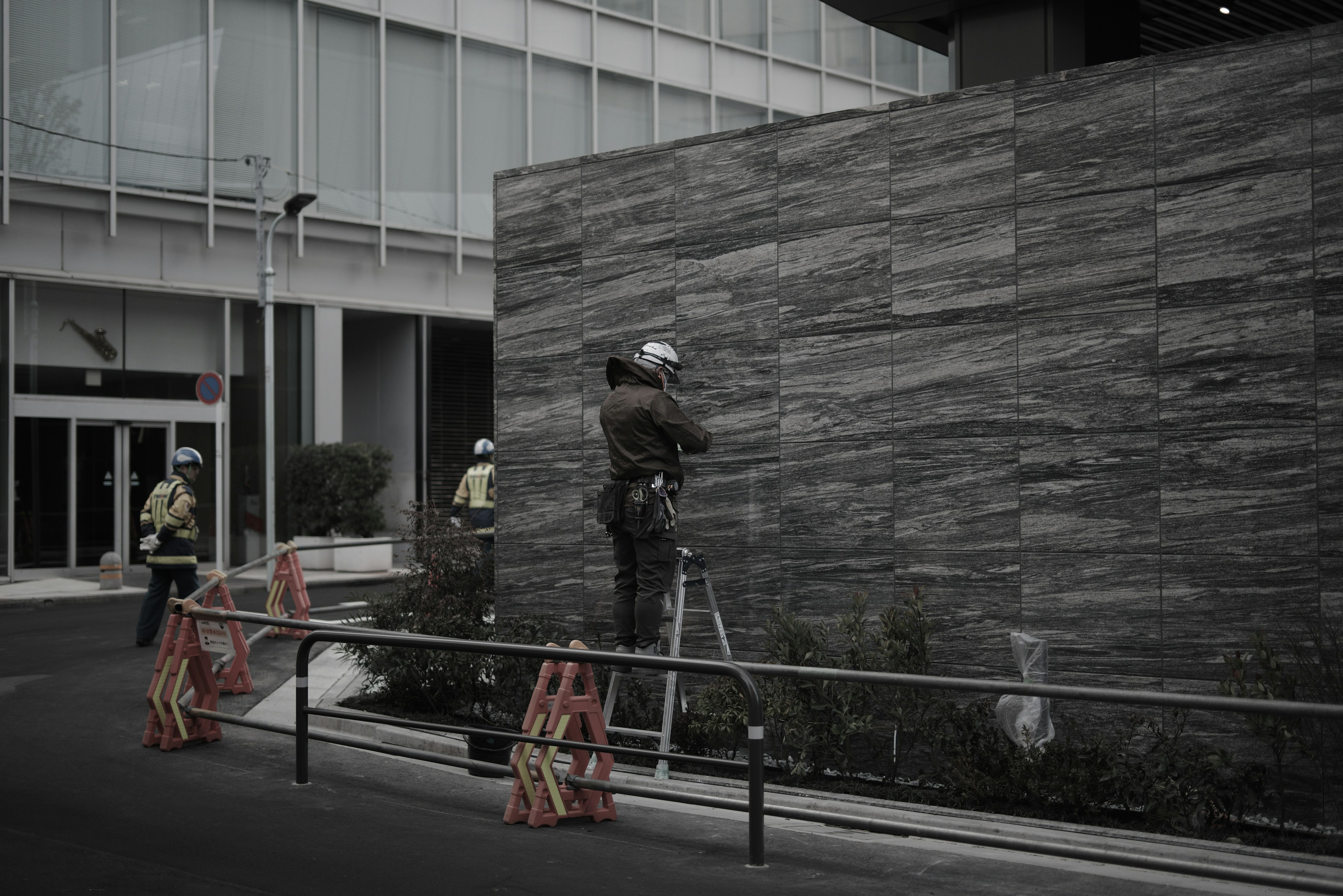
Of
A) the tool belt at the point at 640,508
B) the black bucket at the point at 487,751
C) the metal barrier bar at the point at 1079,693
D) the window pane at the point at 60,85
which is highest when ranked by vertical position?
the window pane at the point at 60,85

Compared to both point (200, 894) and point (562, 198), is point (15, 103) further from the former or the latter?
point (200, 894)

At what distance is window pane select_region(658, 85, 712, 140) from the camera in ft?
96.5

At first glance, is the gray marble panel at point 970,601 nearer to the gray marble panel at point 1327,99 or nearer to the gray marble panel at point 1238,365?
the gray marble panel at point 1238,365

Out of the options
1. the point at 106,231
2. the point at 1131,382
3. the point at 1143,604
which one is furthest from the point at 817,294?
the point at 106,231

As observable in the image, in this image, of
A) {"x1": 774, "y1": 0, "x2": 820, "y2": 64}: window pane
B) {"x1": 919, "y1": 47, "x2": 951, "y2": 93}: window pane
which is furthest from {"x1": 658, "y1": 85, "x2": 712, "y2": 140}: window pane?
{"x1": 919, "y1": 47, "x2": 951, "y2": 93}: window pane

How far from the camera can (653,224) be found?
9.70 m

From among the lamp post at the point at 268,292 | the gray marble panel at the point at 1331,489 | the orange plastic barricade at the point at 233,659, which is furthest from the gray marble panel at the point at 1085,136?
the lamp post at the point at 268,292

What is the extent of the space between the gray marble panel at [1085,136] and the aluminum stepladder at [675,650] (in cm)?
315

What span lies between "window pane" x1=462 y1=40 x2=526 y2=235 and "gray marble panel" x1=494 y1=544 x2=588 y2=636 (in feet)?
58.0

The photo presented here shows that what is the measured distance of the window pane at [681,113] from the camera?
2941 cm

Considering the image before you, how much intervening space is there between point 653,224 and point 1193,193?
3869 millimetres

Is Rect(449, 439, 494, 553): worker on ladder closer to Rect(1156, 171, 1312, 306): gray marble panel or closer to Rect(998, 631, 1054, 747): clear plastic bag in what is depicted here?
Rect(998, 631, 1054, 747): clear plastic bag

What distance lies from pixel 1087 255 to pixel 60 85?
64.1 ft

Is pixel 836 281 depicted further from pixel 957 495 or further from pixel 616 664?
pixel 616 664
